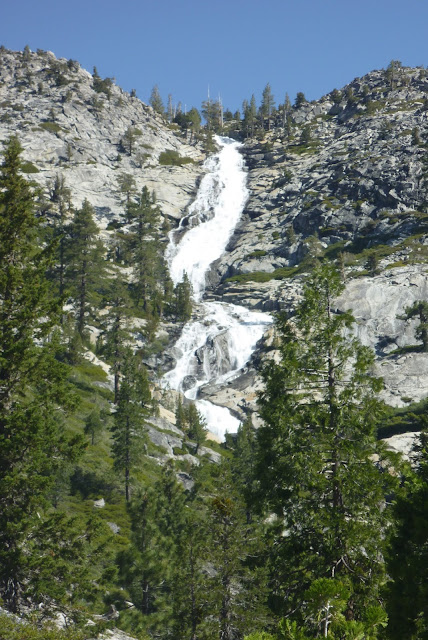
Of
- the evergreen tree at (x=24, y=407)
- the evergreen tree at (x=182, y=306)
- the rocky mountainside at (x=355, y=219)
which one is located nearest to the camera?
the evergreen tree at (x=24, y=407)

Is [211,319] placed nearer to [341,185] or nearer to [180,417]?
[180,417]

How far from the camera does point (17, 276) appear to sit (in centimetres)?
1644

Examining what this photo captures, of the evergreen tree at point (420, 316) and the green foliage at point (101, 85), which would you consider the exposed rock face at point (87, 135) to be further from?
the evergreen tree at point (420, 316)

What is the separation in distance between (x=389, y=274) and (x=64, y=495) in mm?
63629

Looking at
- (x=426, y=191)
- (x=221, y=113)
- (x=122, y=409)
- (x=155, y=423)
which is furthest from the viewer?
(x=221, y=113)

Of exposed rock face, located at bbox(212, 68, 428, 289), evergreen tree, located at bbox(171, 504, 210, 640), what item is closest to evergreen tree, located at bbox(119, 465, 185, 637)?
evergreen tree, located at bbox(171, 504, 210, 640)

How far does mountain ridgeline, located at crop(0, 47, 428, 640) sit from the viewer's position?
12.9 metres

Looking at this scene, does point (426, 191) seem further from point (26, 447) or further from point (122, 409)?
point (26, 447)

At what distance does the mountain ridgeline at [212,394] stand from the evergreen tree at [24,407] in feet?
0.22

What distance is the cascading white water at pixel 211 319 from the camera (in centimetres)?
7919

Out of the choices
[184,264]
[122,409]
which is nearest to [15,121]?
[184,264]

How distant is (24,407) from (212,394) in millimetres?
60404

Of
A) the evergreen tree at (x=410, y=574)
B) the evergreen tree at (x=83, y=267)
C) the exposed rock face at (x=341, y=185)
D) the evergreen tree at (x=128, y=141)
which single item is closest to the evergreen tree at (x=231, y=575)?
the evergreen tree at (x=410, y=574)

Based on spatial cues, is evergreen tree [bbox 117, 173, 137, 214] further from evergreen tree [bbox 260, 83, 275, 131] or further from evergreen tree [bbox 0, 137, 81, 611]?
evergreen tree [bbox 0, 137, 81, 611]
